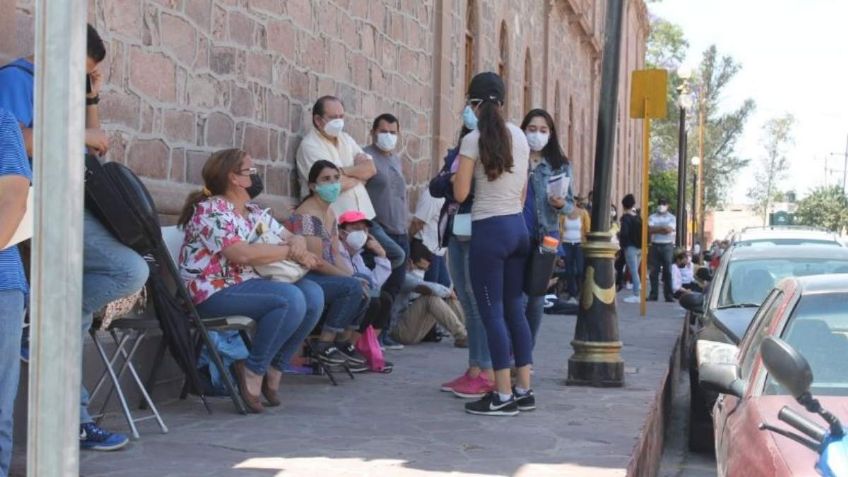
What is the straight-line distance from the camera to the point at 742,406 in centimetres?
482

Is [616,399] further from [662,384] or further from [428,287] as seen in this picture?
[428,287]

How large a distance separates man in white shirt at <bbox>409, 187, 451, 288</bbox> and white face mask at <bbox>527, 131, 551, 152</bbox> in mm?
3823

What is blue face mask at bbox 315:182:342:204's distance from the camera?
8.97m

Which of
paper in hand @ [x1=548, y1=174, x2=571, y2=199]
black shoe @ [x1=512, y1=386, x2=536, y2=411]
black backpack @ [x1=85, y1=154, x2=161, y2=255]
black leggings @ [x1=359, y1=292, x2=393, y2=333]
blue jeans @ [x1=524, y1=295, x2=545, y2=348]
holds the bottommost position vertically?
black shoe @ [x1=512, y1=386, x2=536, y2=411]

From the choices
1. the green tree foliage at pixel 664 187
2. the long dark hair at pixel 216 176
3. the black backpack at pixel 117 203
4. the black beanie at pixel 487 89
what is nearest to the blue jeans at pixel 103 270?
the black backpack at pixel 117 203

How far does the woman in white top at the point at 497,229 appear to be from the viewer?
737 centimetres

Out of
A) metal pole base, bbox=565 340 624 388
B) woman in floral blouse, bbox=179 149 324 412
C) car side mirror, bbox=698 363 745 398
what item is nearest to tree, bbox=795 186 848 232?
metal pole base, bbox=565 340 624 388

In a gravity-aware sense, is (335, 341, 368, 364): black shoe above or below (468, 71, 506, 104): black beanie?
below

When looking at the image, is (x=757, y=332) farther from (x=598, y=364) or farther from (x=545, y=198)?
(x=598, y=364)

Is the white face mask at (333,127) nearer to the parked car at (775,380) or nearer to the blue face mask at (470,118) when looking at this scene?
the blue face mask at (470,118)

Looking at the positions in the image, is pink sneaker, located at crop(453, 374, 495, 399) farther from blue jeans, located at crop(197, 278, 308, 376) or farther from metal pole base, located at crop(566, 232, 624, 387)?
blue jeans, located at crop(197, 278, 308, 376)

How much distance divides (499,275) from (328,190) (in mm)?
1979

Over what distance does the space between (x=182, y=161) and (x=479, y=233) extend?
2173mm

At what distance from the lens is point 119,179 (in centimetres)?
598
